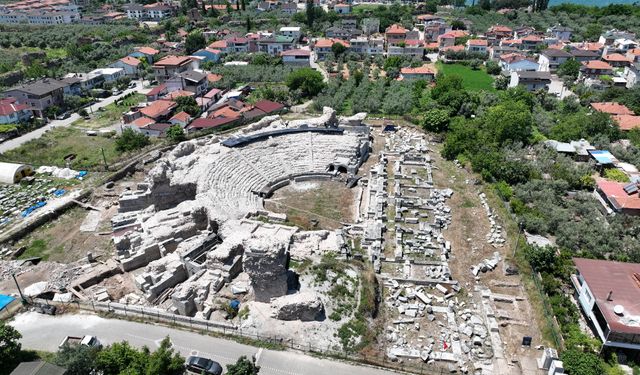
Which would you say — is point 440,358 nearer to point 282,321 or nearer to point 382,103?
point 282,321

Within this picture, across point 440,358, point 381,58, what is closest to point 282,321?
point 440,358

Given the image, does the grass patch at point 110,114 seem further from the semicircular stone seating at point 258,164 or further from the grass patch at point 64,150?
the semicircular stone seating at point 258,164

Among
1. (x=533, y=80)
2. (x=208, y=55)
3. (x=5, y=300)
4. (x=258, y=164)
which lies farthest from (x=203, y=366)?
(x=208, y=55)

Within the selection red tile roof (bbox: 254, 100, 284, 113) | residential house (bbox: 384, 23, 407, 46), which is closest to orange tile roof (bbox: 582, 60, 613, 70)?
residential house (bbox: 384, 23, 407, 46)

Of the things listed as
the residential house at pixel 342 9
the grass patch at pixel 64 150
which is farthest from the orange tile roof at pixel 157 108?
the residential house at pixel 342 9

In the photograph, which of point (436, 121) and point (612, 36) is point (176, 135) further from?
point (612, 36)

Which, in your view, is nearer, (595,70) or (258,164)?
(258,164)

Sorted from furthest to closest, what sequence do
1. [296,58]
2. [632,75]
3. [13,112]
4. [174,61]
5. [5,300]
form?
1. [296,58]
2. [174,61]
3. [632,75]
4. [13,112]
5. [5,300]

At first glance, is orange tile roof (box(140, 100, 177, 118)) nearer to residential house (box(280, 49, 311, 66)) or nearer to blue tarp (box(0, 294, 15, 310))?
residential house (box(280, 49, 311, 66))
